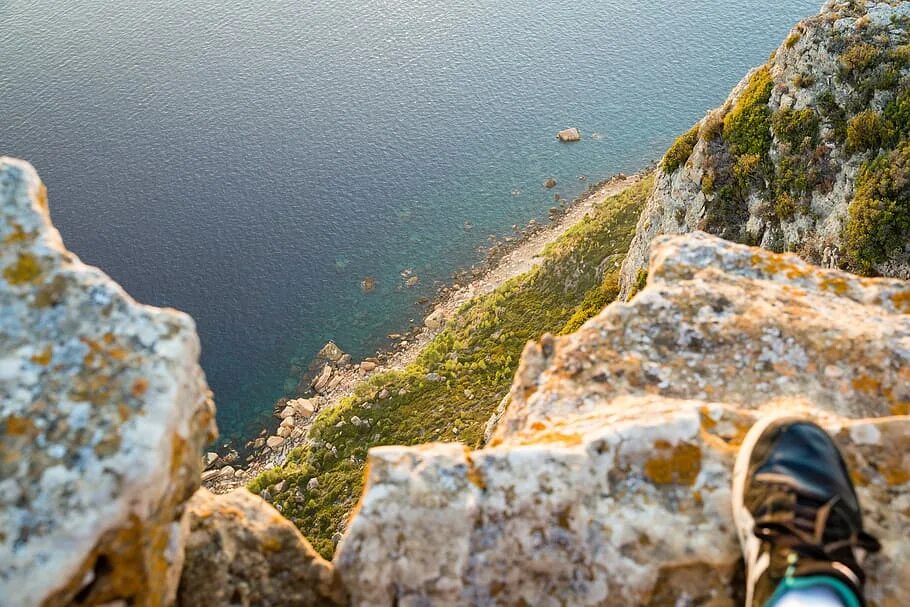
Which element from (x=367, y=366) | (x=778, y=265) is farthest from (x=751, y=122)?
(x=367, y=366)

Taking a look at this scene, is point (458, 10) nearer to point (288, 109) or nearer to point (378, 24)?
point (378, 24)

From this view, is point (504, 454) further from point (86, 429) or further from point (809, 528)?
point (86, 429)

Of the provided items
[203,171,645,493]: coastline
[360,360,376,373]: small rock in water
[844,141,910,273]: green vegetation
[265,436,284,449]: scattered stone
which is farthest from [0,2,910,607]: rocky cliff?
[360,360,376,373]: small rock in water

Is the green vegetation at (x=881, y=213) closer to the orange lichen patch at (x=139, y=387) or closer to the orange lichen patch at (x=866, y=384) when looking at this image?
the orange lichen patch at (x=866, y=384)

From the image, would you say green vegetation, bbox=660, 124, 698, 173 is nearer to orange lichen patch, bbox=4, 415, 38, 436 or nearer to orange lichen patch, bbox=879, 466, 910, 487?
orange lichen patch, bbox=879, 466, 910, 487

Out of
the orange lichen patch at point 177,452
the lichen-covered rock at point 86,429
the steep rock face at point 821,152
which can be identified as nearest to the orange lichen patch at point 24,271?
the lichen-covered rock at point 86,429
